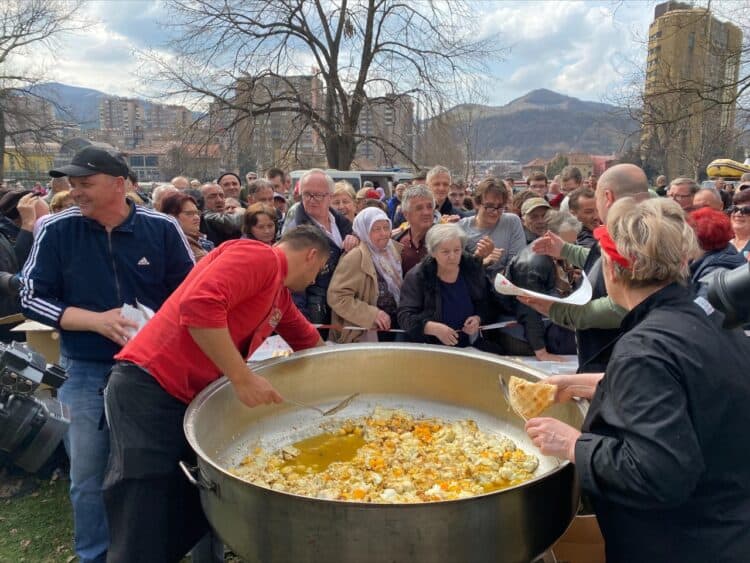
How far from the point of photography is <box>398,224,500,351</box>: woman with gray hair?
12.0 feet

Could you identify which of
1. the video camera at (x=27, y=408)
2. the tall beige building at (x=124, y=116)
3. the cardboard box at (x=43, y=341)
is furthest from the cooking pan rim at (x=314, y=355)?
the tall beige building at (x=124, y=116)

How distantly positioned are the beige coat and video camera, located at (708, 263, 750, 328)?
281 cm

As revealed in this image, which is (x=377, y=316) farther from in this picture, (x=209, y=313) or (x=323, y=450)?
(x=209, y=313)

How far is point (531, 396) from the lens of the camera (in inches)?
78.7

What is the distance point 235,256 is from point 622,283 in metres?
1.28

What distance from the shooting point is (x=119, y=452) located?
2055 millimetres

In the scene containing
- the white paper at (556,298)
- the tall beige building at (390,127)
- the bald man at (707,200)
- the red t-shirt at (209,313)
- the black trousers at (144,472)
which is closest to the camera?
the red t-shirt at (209,313)

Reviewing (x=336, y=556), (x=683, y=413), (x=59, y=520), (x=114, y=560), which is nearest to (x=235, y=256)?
(x=336, y=556)

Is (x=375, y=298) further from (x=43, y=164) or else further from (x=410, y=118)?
(x=43, y=164)

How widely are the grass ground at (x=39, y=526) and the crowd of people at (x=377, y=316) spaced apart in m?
0.94

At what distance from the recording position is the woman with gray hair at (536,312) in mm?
3588

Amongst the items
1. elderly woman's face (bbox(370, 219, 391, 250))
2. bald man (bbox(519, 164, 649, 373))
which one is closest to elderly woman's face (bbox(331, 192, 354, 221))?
elderly woman's face (bbox(370, 219, 391, 250))

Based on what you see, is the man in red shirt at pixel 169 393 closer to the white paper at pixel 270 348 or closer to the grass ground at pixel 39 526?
the white paper at pixel 270 348

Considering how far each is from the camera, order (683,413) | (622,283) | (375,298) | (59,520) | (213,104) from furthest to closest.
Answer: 1. (213,104)
2. (375,298)
3. (59,520)
4. (622,283)
5. (683,413)
